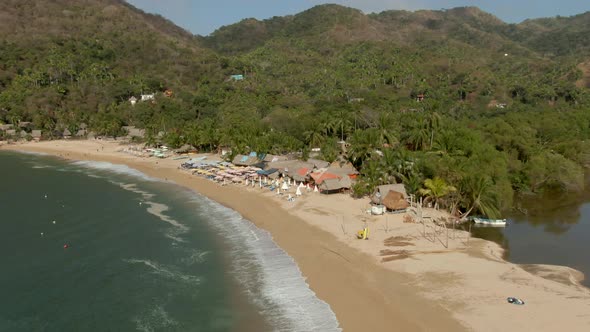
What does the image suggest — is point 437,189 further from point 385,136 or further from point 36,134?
point 36,134

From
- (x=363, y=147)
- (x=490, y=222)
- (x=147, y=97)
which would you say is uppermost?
(x=147, y=97)

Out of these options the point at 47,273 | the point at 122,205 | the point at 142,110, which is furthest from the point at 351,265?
the point at 142,110

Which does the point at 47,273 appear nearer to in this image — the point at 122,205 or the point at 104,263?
the point at 104,263

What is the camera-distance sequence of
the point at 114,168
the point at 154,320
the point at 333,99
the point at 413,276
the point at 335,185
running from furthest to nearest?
the point at 333,99, the point at 114,168, the point at 335,185, the point at 413,276, the point at 154,320

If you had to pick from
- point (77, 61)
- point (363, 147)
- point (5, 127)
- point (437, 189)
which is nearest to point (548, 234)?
point (437, 189)

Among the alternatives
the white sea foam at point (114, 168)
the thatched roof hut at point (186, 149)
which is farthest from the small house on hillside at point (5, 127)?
the thatched roof hut at point (186, 149)

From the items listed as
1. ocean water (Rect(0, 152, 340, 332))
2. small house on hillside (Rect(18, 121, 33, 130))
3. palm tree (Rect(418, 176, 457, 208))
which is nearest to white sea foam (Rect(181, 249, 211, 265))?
ocean water (Rect(0, 152, 340, 332))
